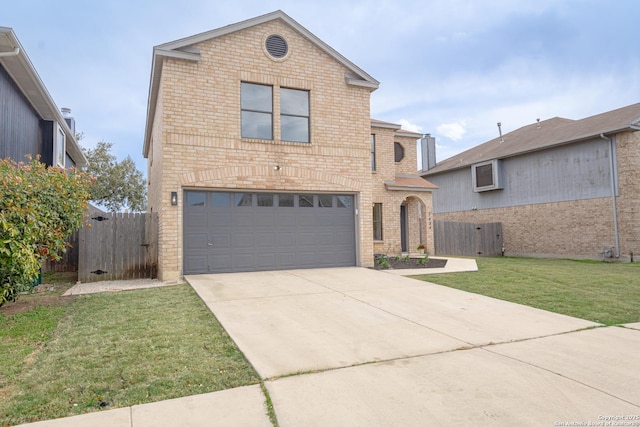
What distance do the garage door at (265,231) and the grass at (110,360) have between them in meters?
4.06

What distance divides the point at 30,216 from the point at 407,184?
1435 centimetres

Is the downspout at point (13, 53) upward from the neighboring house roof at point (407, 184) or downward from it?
upward

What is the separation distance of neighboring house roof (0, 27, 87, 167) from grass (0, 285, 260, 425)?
221 inches

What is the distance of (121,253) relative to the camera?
10.8m

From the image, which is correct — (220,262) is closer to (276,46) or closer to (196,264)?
(196,264)

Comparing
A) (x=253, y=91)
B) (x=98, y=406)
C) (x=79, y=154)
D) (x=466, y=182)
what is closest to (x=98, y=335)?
(x=98, y=406)

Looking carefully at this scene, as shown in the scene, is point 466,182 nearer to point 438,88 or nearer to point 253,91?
point 438,88

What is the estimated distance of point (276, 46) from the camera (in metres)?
11.8

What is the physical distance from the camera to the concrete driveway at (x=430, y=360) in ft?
9.90

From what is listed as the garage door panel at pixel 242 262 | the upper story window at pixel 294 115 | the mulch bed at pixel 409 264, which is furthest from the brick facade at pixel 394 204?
the garage door panel at pixel 242 262

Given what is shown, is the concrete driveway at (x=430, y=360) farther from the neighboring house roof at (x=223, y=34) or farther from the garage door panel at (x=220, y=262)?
the neighboring house roof at (x=223, y=34)

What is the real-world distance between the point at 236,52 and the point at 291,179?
4020mm

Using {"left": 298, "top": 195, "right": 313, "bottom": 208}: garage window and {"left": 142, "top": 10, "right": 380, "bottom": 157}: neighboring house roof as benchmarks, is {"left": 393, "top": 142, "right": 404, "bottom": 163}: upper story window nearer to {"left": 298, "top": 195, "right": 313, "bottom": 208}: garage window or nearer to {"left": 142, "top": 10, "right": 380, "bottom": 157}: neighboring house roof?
{"left": 142, "top": 10, "right": 380, "bottom": 157}: neighboring house roof

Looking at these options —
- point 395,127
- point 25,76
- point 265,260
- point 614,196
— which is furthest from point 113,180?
point 614,196
